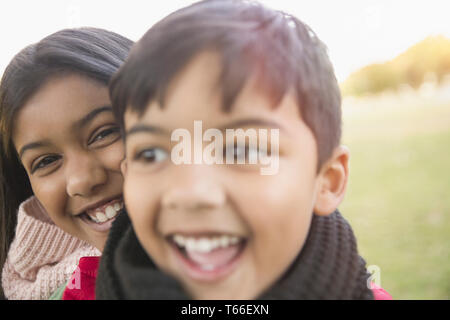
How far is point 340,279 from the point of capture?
1.11 meters

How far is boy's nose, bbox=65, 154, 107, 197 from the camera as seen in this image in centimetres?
140

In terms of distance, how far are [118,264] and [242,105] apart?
507mm

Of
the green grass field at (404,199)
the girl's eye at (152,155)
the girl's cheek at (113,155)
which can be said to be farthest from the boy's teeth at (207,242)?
the green grass field at (404,199)

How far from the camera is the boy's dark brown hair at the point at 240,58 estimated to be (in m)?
0.95

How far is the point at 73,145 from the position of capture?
1.41 m

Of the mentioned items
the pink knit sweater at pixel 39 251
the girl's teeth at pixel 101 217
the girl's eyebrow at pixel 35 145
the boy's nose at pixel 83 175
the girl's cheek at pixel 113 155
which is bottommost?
the pink knit sweater at pixel 39 251

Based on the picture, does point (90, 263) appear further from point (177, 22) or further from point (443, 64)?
point (443, 64)

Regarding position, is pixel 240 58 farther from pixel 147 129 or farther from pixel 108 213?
pixel 108 213

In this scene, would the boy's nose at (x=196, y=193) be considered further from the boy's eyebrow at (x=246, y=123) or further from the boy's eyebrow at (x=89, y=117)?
the boy's eyebrow at (x=89, y=117)

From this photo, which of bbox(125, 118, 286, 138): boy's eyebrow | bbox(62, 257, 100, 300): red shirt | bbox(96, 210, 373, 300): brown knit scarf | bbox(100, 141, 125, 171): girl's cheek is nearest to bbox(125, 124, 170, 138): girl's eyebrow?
bbox(125, 118, 286, 138): boy's eyebrow

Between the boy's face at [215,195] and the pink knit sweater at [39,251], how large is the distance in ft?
2.55
